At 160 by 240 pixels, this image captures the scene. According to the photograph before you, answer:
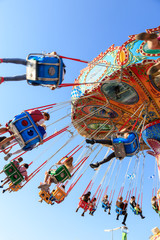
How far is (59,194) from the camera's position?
8.92m

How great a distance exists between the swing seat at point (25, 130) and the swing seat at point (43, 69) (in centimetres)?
139

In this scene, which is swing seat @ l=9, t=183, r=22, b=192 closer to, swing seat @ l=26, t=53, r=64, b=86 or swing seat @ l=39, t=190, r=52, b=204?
swing seat @ l=39, t=190, r=52, b=204

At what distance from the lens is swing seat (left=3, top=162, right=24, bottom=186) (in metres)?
8.05

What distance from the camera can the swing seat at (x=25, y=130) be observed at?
6.80 meters

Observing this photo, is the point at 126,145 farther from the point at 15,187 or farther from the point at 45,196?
the point at 15,187

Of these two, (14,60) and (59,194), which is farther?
(59,194)

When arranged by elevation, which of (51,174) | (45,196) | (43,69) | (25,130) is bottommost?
(45,196)

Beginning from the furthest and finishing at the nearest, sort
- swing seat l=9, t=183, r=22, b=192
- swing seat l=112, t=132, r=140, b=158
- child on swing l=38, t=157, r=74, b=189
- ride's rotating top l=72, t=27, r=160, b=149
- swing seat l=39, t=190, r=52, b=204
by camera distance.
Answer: swing seat l=39, t=190, r=52, b=204 → child on swing l=38, t=157, r=74, b=189 → swing seat l=9, t=183, r=22, b=192 → ride's rotating top l=72, t=27, r=160, b=149 → swing seat l=112, t=132, r=140, b=158

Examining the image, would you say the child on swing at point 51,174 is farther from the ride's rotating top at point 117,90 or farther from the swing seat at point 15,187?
the ride's rotating top at point 117,90

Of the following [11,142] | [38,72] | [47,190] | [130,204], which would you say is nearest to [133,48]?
[38,72]

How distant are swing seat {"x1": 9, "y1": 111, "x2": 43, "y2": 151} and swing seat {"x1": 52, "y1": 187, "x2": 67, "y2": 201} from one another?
265cm

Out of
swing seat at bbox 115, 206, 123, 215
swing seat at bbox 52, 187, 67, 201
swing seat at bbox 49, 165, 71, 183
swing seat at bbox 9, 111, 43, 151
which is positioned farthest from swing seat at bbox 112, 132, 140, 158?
swing seat at bbox 115, 206, 123, 215

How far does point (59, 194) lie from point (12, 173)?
5.93ft

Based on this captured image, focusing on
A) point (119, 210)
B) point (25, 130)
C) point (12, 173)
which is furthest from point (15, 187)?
point (119, 210)
